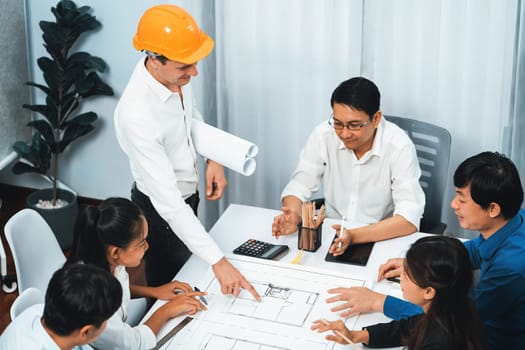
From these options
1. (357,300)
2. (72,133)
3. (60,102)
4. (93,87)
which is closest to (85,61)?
(93,87)

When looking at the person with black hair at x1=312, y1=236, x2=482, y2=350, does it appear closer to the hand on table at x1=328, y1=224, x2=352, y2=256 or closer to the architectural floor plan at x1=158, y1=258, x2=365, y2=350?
the architectural floor plan at x1=158, y1=258, x2=365, y2=350

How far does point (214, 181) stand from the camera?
8.55ft

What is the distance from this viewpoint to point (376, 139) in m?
2.71

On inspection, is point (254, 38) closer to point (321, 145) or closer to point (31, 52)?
point (321, 145)

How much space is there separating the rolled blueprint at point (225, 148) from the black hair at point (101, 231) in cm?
43

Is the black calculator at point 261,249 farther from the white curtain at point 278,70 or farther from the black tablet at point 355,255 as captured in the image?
the white curtain at point 278,70

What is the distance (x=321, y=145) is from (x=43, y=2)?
1.82 metres

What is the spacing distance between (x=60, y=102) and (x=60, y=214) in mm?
568

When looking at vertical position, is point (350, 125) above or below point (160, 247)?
above

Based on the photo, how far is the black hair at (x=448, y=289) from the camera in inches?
69.2

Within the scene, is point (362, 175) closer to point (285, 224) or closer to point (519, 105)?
point (285, 224)

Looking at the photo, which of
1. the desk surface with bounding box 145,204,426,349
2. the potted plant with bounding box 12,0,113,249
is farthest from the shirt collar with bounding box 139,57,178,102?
the potted plant with bounding box 12,0,113,249

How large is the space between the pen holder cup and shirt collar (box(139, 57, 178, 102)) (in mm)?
597

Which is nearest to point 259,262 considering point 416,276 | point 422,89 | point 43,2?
point 416,276
